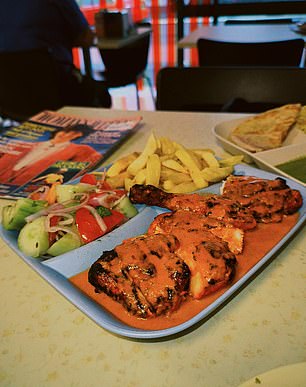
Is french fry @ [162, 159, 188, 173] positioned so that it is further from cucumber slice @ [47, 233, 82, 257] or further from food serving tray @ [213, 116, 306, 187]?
cucumber slice @ [47, 233, 82, 257]

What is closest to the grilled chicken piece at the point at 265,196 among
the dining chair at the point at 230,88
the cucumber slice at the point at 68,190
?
the cucumber slice at the point at 68,190

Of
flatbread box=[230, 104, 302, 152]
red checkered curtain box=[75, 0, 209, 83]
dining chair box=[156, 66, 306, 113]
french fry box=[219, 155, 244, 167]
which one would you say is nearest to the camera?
french fry box=[219, 155, 244, 167]

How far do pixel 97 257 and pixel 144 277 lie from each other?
163 mm

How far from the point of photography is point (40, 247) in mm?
781

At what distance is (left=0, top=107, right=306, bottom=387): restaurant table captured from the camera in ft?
1.94

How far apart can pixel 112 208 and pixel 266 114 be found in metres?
0.86

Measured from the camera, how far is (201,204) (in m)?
0.87

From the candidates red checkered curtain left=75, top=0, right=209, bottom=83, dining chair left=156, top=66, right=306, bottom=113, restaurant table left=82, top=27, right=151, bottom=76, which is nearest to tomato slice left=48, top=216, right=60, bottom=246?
dining chair left=156, top=66, right=306, bottom=113

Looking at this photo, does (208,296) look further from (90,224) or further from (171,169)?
(171,169)

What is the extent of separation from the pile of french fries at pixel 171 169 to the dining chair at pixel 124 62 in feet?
9.90

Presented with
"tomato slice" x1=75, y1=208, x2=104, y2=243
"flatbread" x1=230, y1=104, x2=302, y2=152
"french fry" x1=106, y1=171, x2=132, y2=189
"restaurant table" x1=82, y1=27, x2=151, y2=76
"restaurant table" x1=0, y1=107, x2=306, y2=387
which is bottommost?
"restaurant table" x1=82, y1=27, x2=151, y2=76

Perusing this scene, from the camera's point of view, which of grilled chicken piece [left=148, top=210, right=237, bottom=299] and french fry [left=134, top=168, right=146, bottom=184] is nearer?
grilled chicken piece [left=148, top=210, right=237, bottom=299]

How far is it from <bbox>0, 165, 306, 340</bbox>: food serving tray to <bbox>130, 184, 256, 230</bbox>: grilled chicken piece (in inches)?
1.5

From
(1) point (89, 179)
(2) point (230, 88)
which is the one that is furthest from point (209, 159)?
(2) point (230, 88)
